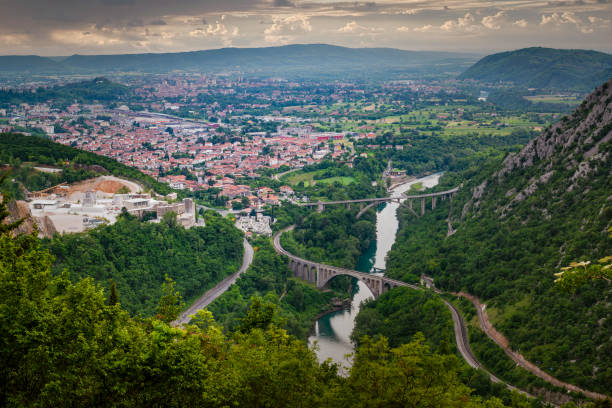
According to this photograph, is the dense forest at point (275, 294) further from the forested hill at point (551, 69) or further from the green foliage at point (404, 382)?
the forested hill at point (551, 69)

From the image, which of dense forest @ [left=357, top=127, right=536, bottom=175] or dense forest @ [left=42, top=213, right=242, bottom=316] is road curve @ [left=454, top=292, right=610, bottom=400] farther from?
dense forest @ [left=357, top=127, right=536, bottom=175]

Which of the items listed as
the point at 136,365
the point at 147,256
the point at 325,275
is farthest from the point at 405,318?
the point at 136,365

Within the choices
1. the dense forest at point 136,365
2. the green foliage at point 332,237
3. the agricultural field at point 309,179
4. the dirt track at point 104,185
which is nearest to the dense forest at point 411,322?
the green foliage at point 332,237

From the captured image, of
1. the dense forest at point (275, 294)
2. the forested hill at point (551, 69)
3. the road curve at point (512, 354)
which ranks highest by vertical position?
the forested hill at point (551, 69)

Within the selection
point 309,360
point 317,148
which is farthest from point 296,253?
point 317,148

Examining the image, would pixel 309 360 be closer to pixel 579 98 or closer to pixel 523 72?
pixel 579 98
